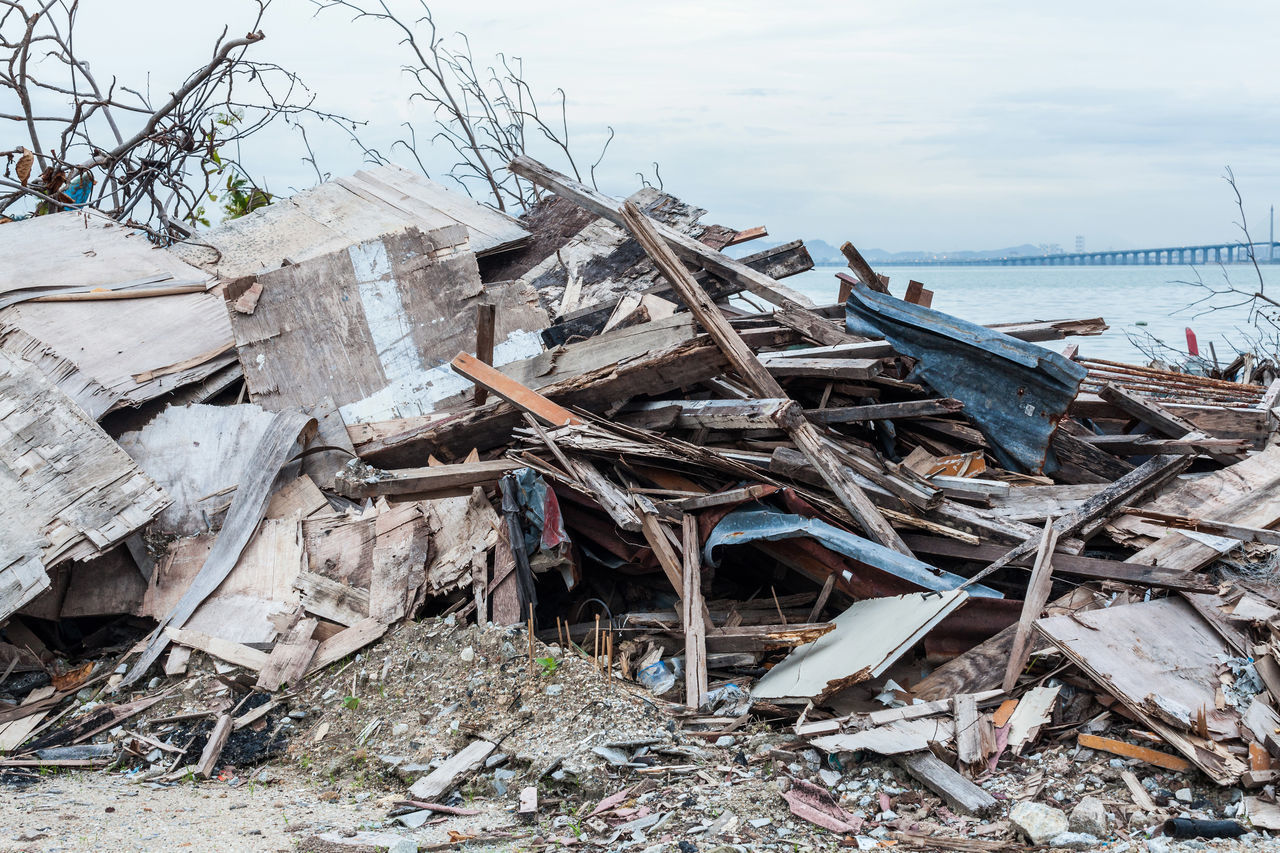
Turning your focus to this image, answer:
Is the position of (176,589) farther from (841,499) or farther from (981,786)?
(981,786)

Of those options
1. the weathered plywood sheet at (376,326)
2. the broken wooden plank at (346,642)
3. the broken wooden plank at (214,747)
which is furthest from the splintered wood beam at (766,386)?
the broken wooden plank at (214,747)

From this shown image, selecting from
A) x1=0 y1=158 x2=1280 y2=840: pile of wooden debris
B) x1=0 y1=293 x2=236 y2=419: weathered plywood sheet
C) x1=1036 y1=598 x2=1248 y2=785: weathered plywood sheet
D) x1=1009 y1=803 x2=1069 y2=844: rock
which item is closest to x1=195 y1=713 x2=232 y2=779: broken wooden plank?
x1=0 y1=158 x2=1280 y2=840: pile of wooden debris

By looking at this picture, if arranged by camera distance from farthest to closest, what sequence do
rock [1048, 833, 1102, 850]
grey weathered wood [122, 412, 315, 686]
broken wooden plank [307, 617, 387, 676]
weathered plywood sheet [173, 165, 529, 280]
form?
weathered plywood sheet [173, 165, 529, 280]
grey weathered wood [122, 412, 315, 686]
broken wooden plank [307, 617, 387, 676]
rock [1048, 833, 1102, 850]

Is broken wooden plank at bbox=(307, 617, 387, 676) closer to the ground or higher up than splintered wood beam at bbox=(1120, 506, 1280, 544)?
higher up

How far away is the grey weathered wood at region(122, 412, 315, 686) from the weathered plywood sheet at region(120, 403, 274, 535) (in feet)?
0.45

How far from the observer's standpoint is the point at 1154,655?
12.2 ft

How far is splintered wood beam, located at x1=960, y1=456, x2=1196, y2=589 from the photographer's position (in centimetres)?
444

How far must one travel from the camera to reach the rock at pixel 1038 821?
118 inches

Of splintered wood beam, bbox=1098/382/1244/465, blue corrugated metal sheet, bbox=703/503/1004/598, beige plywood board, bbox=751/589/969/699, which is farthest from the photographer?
splintered wood beam, bbox=1098/382/1244/465

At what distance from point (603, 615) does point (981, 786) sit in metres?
2.38

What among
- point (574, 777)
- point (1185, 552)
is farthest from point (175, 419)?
point (1185, 552)

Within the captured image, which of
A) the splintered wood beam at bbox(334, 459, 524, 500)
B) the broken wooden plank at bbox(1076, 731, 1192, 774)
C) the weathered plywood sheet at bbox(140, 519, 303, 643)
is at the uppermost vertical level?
the splintered wood beam at bbox(334, 459, 524, 500)

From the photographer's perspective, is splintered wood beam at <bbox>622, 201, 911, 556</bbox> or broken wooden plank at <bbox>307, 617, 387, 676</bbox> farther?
broken wooden plank at <bbox>307, 617, 387, 676</bbox>

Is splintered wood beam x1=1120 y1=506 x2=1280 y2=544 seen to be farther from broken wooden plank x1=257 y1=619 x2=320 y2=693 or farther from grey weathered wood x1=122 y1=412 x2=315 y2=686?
grey weathered wood x1=122 y1=412 x2=315 y2=686
